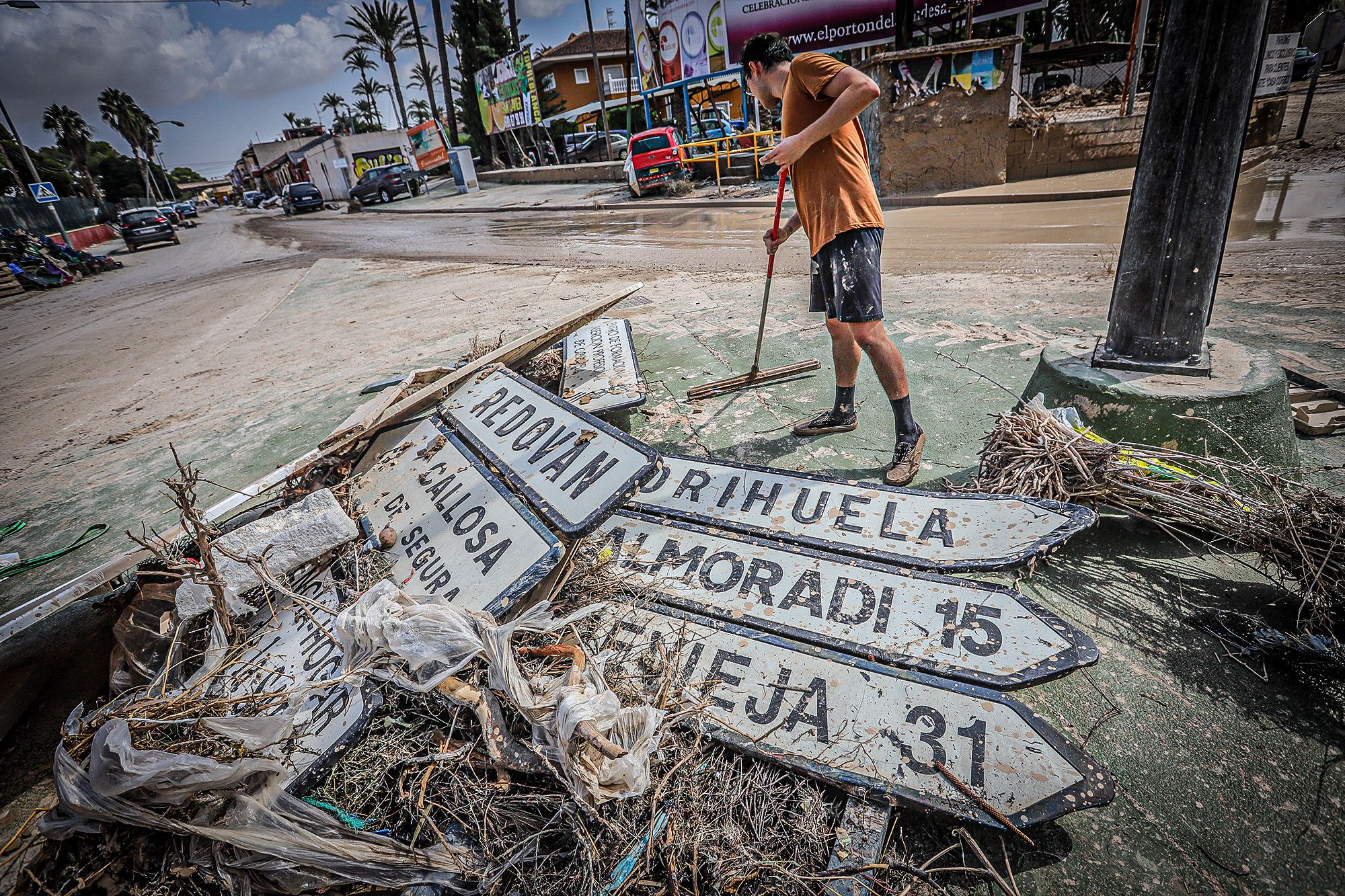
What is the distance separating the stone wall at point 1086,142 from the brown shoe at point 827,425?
35.2 feet

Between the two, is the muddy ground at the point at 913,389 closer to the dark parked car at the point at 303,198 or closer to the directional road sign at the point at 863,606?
the directional road sign at the point at 863,606

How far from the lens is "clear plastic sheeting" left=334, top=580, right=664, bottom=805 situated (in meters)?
1.41

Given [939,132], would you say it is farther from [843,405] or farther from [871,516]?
[871,516]

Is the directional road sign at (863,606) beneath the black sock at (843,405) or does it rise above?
beneath

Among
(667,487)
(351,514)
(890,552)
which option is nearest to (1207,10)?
(890,552)

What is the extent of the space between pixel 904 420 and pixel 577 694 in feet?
6.77

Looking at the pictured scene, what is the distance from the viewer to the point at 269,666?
1998mm

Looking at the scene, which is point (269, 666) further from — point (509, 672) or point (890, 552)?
point (890, 552)

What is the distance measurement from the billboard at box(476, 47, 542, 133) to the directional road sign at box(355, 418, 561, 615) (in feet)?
105

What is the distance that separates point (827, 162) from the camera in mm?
2650

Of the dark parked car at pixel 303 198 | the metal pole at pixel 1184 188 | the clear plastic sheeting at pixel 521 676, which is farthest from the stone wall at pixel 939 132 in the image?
the dark parked car at pixel 303 198

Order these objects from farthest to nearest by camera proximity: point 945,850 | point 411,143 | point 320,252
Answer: point 411,143 → point 320,252 → point 945,850

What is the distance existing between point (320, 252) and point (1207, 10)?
17.1 meters

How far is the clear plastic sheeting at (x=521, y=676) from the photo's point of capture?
141 cm
